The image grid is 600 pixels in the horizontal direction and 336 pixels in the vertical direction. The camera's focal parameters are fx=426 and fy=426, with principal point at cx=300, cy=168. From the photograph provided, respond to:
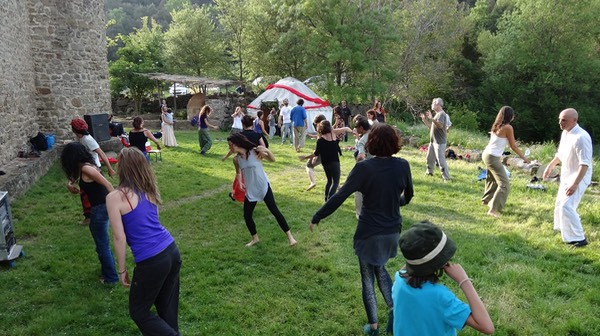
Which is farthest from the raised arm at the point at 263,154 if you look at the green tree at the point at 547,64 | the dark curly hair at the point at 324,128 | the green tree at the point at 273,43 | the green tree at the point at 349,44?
the green tree at the point at 547,64

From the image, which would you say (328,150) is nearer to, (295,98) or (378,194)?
(378,194)

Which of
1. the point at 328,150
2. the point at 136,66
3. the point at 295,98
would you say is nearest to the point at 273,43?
the point at 295,98

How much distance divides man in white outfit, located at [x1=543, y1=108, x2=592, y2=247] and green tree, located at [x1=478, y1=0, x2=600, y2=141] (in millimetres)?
25060

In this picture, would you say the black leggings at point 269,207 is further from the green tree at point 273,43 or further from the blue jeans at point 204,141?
the green tree at point 273,43

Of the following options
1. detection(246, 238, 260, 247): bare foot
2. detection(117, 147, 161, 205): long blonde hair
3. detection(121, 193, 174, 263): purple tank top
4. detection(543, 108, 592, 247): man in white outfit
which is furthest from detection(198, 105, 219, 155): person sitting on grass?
detection(121, 193, 174, 263): purple tank top

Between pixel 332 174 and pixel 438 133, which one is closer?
pixel 332 174

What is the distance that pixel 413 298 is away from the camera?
2.18 metres

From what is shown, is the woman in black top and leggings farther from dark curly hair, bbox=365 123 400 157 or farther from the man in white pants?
dark curly hair, bbox=365 123 400 157

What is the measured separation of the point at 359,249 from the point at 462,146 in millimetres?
12379

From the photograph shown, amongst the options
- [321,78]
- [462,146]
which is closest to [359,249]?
[462,146]

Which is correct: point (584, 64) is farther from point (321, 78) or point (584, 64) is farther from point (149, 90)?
point (149, 90)

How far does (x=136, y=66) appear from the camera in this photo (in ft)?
84.8

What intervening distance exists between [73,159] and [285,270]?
2.63 metres

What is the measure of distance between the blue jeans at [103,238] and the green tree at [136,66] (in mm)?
21193
